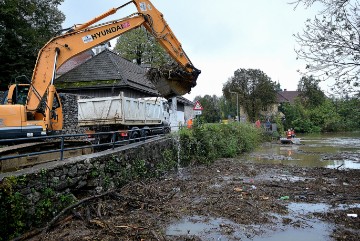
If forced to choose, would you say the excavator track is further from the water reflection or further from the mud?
the water reflection

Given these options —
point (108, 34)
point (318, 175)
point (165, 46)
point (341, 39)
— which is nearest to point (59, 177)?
point (108, 34)

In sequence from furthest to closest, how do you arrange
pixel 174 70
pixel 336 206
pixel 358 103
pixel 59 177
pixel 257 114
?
pixel 257 114 < pixel 174 70 < pixel 358 103 < pixel 336 206 < pixel 59 177

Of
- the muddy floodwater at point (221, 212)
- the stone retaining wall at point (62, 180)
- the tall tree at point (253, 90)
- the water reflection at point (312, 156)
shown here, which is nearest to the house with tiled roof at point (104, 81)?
the water reflection at point (312, 156)

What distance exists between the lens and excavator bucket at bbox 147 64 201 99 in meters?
11.7

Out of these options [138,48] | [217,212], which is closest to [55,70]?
[217,212]

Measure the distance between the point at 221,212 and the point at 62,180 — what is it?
367cm

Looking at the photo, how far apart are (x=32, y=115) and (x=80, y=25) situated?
355 centimetres

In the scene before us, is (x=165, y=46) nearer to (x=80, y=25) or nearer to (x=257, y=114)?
(x=80, y=25)

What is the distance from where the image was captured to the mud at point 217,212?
6031 mm

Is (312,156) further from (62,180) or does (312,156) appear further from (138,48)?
(138,48)

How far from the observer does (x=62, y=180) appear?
707cm

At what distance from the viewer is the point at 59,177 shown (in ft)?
22.9

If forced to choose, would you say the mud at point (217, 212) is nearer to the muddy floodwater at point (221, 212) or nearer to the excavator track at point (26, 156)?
the muddy floodwater at point (221, 212)

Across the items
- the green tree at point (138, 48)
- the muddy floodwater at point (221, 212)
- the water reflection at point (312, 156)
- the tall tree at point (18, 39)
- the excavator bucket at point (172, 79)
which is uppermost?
the green tree at point (138, 48)
